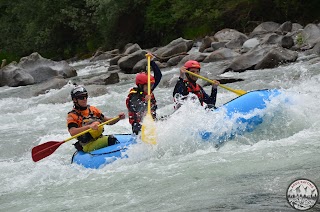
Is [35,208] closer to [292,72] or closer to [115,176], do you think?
[115,176]

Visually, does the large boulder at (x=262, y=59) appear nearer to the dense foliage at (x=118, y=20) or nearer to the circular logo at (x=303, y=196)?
the dense foliage at (x=118, y=20)

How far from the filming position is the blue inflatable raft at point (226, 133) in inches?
275

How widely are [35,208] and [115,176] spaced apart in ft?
3.49

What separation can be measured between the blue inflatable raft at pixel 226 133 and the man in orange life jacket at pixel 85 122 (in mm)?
149

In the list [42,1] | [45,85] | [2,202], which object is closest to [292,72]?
[45,85]

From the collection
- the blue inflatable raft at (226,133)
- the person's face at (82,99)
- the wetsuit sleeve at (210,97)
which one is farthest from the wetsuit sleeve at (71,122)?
the wetsuit sleeve at (210,97)

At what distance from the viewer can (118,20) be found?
94.9 ft

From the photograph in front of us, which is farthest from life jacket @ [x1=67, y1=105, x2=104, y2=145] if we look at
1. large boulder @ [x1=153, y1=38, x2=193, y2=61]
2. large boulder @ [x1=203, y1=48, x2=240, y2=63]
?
large boulder @ [x1=153, y1=38, x2=193, y2=61]

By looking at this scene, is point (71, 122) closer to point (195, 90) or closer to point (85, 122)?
point (85, 122)

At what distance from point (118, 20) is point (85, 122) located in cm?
2218

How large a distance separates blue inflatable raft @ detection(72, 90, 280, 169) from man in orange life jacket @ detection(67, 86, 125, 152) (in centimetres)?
15

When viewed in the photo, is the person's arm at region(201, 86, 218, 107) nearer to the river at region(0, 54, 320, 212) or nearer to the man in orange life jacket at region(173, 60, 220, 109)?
the man in orange life jacket at region(173, 60, 220, 109)

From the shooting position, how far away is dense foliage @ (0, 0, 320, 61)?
938 inches

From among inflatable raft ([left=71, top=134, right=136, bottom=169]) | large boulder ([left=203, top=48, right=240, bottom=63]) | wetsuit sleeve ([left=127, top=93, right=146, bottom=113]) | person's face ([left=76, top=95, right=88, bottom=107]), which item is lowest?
large boulder ([left=203, top=48, right=240, bottom=63])
